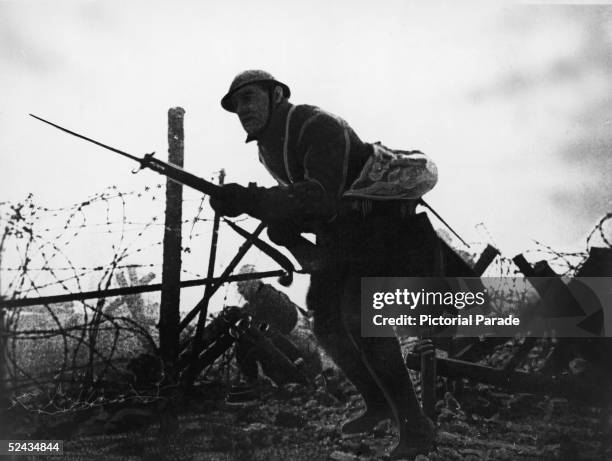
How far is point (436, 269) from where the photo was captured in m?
4.59

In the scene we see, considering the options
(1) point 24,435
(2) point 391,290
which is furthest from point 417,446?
(1) point 24,435

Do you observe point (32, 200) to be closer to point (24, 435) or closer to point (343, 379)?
point (24, 435)

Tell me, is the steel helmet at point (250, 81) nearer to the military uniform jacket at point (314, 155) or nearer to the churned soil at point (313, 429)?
the military uniform jacket at point (314, 155)

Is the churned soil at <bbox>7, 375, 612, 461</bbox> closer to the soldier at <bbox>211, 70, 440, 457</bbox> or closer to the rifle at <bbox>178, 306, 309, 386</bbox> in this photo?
the rifle at <bbox>178, 306, 309, 386</bbox>

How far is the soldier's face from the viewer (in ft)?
15.2

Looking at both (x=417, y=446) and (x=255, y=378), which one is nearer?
(x=417, y=446)

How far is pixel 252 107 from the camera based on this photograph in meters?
4.65

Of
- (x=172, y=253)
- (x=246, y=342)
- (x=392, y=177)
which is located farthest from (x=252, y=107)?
(x=246, y=342)

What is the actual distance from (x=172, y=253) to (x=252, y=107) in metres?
1.42

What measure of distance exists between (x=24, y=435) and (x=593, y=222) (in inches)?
197

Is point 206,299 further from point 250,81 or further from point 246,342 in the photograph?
point 250,81

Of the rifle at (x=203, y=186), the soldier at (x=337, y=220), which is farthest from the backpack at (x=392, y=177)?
the rifle at (x=203, y=186)

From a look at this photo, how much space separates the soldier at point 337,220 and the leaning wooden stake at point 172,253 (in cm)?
64

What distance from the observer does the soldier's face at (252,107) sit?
4633mm
